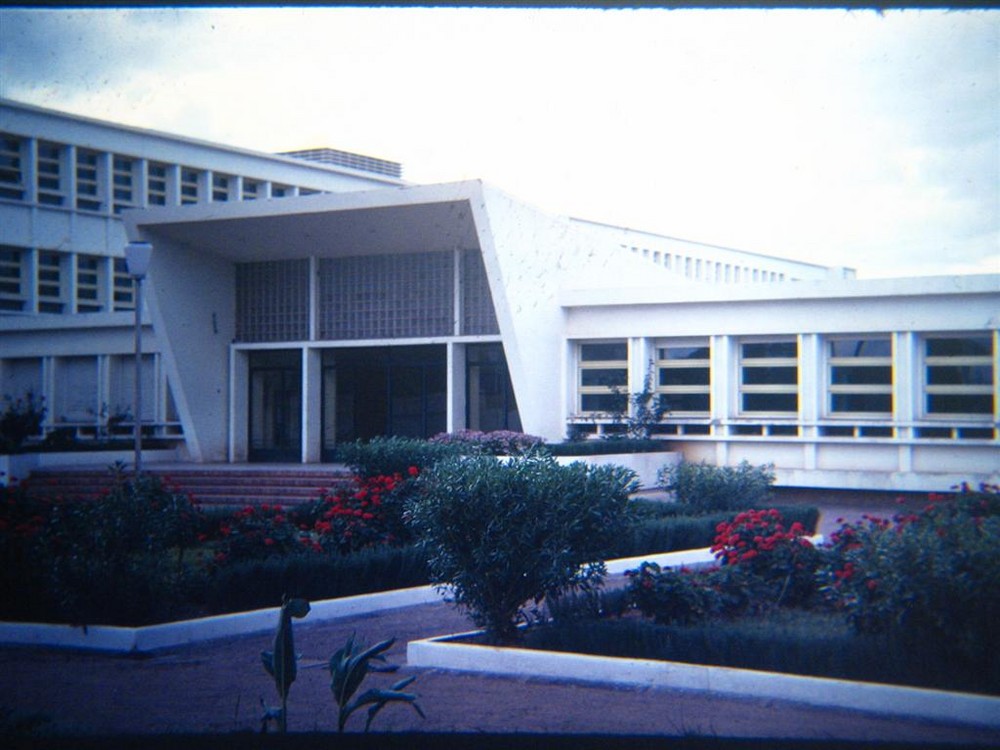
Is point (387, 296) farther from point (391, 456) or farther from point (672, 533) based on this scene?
point (672, 533)

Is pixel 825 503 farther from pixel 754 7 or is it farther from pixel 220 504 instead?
pixel 754 7

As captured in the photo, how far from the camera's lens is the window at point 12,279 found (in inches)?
834

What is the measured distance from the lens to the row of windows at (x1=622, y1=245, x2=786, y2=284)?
40.2 meters

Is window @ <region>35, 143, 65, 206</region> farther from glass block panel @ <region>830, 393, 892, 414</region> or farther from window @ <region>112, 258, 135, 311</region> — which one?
glass block panel @ <region>830, 393, 892, 414</region>

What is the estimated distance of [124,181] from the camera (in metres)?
24.0

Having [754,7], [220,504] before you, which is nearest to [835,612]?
[754,7]

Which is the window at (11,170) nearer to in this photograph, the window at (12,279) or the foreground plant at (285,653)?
the window at (12,279)

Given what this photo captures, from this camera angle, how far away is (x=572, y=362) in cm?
2347

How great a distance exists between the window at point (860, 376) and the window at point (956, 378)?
2.56 feet

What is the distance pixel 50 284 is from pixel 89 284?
189cm

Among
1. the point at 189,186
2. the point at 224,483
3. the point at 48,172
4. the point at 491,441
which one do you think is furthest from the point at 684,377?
Result: the point at 48,172

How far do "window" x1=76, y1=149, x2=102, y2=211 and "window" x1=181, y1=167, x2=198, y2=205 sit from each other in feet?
7.72

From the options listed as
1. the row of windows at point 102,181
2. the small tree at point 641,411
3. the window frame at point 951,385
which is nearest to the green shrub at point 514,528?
the window frame at point 951,385

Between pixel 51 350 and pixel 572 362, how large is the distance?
1374 cm
